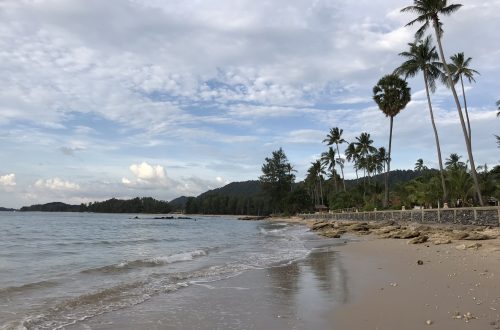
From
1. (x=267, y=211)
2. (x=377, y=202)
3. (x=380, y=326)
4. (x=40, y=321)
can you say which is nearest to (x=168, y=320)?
(x=40, y=321)

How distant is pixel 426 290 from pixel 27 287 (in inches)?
378

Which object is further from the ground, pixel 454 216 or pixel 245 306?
pixel 454 216

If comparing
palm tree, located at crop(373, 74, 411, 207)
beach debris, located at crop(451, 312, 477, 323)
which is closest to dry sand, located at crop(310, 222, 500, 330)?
beach debris, located at crop(451, 312, 477, 323)

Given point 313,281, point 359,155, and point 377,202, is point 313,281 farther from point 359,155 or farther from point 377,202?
point 359,155

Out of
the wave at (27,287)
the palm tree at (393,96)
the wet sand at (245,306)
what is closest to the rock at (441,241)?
the wet sand at (245,306)

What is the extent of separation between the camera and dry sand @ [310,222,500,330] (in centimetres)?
616

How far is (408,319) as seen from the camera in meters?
6.29

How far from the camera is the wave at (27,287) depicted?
10477 mm

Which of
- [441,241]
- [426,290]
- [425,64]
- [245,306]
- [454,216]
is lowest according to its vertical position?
[245,306]

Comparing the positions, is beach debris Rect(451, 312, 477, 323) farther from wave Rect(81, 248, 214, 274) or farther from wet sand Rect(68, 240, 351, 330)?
wave Rect(81, 248, 214, 274)

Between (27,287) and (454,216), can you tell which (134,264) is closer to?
(27,287)

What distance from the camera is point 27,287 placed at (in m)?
11.1

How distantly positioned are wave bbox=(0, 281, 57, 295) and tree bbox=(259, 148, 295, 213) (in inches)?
4290

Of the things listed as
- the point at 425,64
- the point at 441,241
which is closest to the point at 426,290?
the point at 441,241
